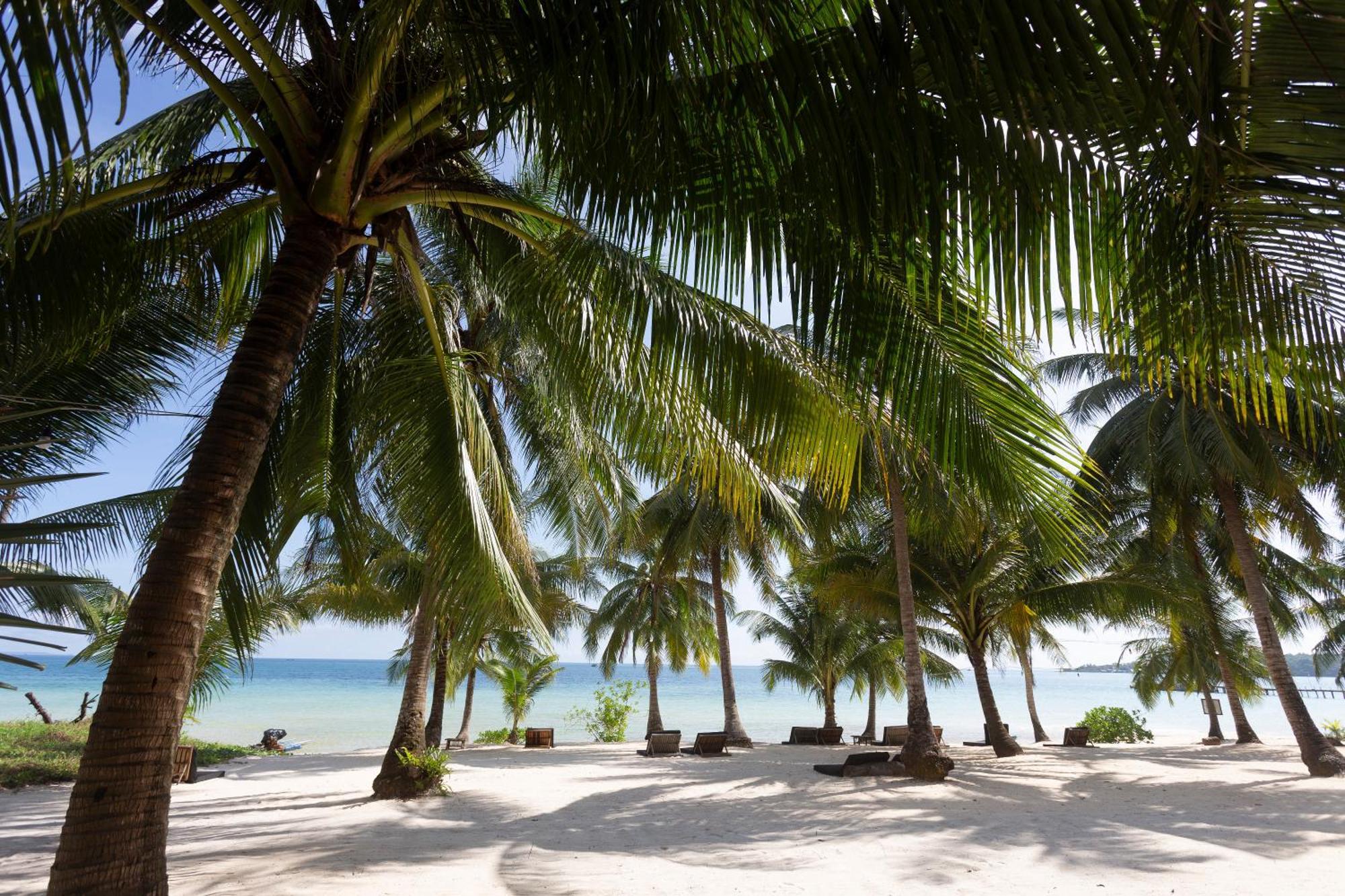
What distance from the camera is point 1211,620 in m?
16.0

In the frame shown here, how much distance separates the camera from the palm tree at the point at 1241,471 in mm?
12664

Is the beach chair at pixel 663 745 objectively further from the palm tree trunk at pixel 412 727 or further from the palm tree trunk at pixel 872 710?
the palm tree trunk at pixel 412 727

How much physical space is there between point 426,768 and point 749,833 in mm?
4762

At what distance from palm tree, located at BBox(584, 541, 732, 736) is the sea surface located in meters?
7.89

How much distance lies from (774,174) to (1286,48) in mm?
1429

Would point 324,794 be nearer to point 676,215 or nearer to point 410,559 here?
point 410,559

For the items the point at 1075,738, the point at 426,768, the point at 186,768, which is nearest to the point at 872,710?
the point at 1075,738

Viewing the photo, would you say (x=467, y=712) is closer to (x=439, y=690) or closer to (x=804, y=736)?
(x=439, y=690)

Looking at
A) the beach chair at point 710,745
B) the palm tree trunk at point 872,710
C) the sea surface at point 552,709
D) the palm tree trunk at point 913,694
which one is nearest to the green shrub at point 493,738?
the sea surface at point 552,709

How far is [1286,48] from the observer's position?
1.71 meters

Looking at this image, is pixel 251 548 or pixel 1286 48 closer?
pixel 1286 48

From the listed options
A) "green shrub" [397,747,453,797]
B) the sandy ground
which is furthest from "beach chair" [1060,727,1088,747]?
"green shrub" [397,747,453,797]

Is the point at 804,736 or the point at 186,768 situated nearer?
the point at 186,768

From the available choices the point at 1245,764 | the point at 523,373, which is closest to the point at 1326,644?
the point at 1245,764
